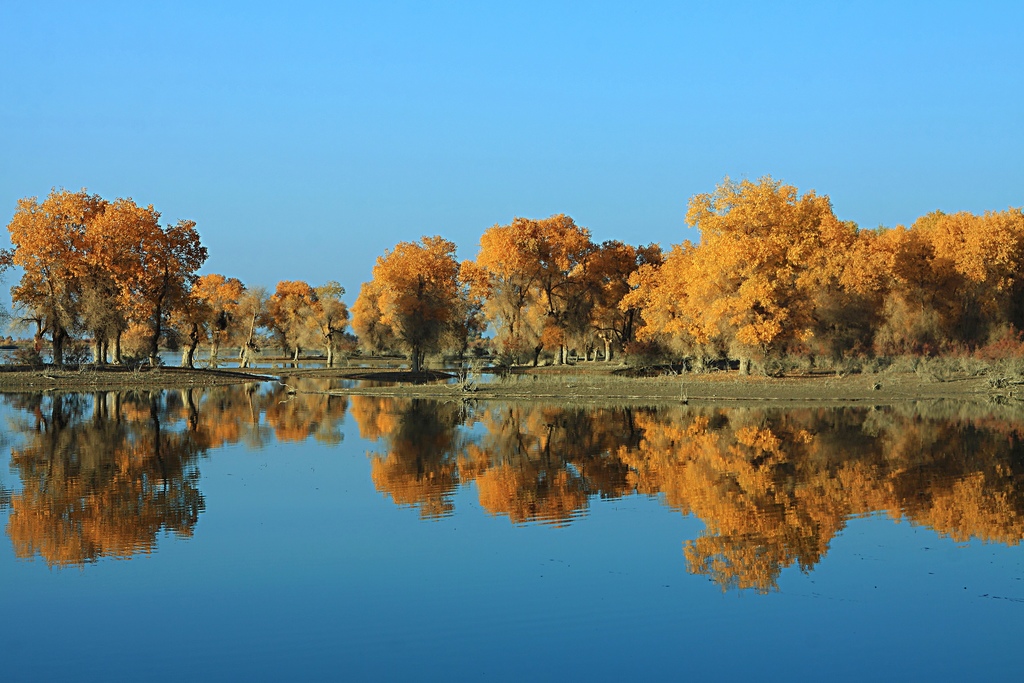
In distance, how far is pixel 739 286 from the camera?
50312 mm

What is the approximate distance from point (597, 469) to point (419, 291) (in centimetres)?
4585

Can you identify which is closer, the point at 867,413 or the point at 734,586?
the point at 734,586

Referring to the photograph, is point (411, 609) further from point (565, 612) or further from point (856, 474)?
point (856, 474)

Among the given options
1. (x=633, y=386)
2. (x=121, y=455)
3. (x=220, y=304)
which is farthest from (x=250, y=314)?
(x=121, y=455)

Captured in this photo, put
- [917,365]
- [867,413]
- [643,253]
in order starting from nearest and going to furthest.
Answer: [867,413] → [917,365] → [643,253]

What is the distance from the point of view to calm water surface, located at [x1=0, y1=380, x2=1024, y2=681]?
9.99 m

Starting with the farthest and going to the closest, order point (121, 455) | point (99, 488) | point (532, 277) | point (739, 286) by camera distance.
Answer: point (532, 277), point (739, 286), point (121, 455), point (99, 488)

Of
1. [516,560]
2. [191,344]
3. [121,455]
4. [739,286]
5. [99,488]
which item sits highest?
[739,286]

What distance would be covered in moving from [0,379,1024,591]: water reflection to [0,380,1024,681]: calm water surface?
3.9 inches

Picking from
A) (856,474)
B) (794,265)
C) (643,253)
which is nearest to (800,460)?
(856,474)

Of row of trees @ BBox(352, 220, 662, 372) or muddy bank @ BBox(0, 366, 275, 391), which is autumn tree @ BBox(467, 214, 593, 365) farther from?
muddy bank @ BBox(0, 366, 275, 391)

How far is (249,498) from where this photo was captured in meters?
18.9

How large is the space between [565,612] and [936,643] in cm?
364

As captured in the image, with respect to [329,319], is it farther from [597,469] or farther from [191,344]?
[597,469]
